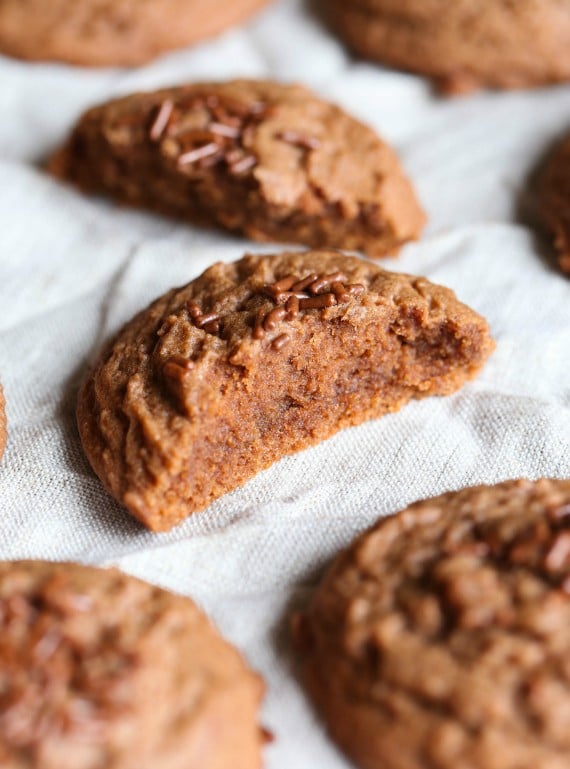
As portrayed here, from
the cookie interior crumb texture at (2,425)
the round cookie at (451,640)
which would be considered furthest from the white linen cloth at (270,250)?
the round cookie at (451,640)

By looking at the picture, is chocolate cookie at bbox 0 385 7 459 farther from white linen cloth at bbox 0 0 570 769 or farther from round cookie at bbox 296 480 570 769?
round cookie at bbox 296 480 570 769

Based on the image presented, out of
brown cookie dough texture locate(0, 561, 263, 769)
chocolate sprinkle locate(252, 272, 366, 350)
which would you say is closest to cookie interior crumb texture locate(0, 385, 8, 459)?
brown cookie dough texture locate(0, 561, 263, 769)

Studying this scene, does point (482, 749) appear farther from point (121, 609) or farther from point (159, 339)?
point (159, 339)

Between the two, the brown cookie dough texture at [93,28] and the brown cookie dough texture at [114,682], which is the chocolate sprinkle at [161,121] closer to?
the brown cookie dough texture at [93,28]

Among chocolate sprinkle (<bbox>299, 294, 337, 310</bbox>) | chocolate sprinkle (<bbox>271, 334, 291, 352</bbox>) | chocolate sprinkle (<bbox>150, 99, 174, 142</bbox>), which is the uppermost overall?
chocolate sprinkle (<bbox>150, 99, 174, 142</bbox>)

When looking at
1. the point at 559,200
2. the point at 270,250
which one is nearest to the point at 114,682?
the point at 270,250

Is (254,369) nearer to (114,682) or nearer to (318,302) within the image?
(318,302)
